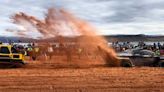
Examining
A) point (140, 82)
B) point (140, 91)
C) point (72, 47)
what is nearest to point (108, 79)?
point (140, 82)

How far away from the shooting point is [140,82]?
19.0m

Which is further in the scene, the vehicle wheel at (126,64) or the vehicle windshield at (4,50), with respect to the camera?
the vehicle wheel at (126,64)

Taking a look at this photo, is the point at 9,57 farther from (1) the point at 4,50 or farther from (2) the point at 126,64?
(2) the point at 126,64

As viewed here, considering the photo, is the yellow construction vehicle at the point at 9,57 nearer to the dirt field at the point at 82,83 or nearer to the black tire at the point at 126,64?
the dirt field at the point at 82,83

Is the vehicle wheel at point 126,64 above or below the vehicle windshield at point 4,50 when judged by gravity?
below

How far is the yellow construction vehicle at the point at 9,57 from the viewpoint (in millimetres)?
26500

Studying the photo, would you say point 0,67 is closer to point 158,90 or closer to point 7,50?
point 7,50

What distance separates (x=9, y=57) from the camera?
26.5 meters

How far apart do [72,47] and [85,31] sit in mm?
3219

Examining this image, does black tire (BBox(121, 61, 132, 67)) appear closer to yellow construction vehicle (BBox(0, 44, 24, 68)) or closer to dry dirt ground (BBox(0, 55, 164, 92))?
dry dirt ground (BBox(0, 55, 164, 92))

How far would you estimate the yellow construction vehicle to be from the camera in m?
26.5

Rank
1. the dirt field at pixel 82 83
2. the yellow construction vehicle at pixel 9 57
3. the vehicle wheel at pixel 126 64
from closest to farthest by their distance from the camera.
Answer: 1. the dirt field at pixel 82 83
2. the yellow construction vehicle at pixel 9 57
3. the vehicle wheel at pixel 126 64

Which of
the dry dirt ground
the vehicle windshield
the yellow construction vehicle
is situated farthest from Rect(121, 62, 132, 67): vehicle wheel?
the vehicle windshield

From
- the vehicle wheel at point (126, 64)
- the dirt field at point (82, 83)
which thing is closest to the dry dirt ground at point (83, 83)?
the dirt field at point (82, 83)
